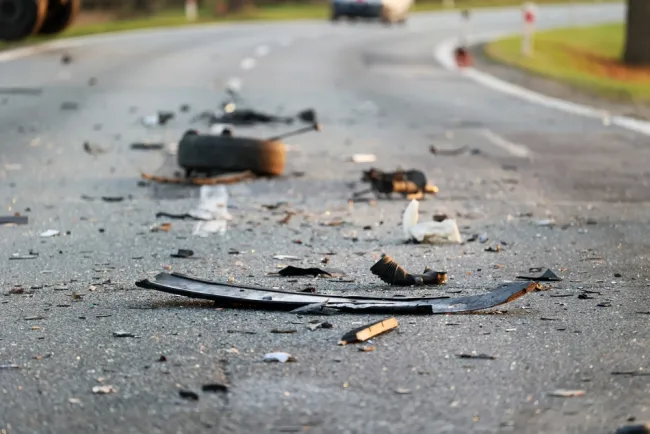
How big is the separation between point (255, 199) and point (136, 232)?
5.46 ft

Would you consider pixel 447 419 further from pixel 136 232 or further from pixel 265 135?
pixel 265 135

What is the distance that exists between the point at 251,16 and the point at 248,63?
24070 millimetres

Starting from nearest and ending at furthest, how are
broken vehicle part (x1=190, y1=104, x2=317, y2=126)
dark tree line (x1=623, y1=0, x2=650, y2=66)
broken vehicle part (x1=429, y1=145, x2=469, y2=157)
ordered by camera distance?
broken vehicle part (x1=429, y1=145, x2=469, y2=157), broken vehicle part (x1=190, y1=104, x2=317, y2=126), dark tree line (x1=623, y1=0, x2=650, y2=66)

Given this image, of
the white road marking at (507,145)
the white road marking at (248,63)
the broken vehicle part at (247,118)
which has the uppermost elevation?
the white road marking at (507,145)

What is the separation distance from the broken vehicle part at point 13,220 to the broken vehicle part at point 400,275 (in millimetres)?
2920

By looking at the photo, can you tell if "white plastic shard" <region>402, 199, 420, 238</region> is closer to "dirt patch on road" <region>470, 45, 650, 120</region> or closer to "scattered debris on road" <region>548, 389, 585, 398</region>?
"scattered debris on road" <region>548, 389, 585, 398</region>

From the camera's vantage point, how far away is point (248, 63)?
26.7m

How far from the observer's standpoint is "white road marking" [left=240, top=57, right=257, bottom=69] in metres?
25.8

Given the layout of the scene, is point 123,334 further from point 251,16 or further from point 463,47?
point 251,16

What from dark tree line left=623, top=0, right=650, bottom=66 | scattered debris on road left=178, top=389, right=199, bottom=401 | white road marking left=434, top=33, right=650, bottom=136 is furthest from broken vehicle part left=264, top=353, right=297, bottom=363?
dark tree line left=623, top=0, right=650, bottom=66

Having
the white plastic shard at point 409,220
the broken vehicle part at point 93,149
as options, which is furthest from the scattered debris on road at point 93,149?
the white plastic shard at point 409,220

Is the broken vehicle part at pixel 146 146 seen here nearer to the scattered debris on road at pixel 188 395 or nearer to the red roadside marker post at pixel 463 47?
the scattered debris on road at pixel 188 395

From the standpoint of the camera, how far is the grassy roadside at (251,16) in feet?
122

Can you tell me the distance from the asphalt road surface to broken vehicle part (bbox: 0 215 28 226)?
16 cm
